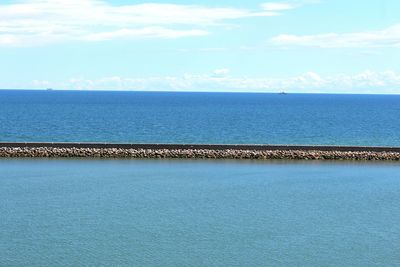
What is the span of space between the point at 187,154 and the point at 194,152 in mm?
563

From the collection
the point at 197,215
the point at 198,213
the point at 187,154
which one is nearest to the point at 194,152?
the point at 187,154

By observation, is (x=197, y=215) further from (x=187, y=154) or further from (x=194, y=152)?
(x=194, y=152)

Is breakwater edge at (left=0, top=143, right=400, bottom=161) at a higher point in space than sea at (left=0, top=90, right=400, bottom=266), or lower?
higher

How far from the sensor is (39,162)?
157 feet

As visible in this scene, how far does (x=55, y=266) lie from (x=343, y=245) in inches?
416

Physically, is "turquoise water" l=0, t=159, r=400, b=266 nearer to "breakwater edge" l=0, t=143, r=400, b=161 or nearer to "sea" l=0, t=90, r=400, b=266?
"sea" l=0, t=90, r=400, b=266

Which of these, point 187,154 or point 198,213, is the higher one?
point 187,154

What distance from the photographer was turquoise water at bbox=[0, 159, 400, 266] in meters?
24.3

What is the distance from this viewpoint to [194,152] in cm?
5138

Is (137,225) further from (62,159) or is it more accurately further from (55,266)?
(62,159)

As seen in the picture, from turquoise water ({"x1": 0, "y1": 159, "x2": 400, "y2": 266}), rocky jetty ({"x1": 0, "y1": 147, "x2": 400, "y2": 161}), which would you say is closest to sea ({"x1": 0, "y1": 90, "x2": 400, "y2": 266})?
turquoise water ({"x1": 0, "y1": 159, "x2": 400, "y2": 266})

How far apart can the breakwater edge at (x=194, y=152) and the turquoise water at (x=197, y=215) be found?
161 inches

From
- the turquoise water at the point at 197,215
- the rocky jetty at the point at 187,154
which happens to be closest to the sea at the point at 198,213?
the turquoise water at the point at 197,215

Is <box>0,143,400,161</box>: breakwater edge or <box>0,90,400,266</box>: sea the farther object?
<box>0,143,400,161</box>: breakwater edge
